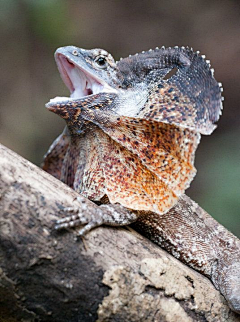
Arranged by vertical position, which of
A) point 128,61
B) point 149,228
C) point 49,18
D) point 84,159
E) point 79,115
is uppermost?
point 49,18

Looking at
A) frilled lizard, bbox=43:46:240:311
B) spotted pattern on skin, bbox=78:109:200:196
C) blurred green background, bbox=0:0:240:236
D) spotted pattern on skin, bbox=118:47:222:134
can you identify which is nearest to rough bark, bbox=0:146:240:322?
frilled lizard, bbox=43:46:240:311

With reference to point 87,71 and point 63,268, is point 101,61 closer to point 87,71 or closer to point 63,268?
point 87,71

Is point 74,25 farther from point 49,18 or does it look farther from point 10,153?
point 10,153

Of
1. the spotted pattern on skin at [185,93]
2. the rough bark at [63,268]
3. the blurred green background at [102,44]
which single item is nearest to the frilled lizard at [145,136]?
the spotted pattern on skin at [185,93]

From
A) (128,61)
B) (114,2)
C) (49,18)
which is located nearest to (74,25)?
(49,18)

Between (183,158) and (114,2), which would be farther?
(114,2)

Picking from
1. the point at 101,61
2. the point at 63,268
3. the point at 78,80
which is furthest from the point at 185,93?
the point at 63,268
